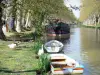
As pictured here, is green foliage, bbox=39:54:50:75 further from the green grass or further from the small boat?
the small boat

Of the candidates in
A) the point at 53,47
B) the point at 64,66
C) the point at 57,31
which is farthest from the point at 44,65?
the point at 57,31

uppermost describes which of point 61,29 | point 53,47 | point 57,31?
point 53,47

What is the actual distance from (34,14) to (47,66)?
7709 mm

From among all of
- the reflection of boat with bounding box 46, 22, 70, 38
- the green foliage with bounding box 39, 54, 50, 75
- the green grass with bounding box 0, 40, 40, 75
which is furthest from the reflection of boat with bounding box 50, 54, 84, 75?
the reflection of boat with bounding box 46, 22, 70, 38

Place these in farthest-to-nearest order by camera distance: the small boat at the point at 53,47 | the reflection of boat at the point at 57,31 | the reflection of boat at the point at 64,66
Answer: the reflection of boat at the point at 57,31
the small boat at the point at 53,47
the reflection of boat at the point at 64,66

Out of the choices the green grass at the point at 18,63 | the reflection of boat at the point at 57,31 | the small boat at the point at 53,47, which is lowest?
the reflection of boat at the point at 57,31

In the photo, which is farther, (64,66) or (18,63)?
(64,66)

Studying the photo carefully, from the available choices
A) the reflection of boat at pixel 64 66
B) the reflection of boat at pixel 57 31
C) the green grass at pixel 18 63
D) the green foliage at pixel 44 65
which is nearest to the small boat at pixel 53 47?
the green grass at pixel 18 63

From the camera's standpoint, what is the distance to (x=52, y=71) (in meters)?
14.9

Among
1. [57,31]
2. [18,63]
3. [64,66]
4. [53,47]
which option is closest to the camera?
[18,63]

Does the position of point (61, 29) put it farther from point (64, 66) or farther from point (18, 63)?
point (18, 63)

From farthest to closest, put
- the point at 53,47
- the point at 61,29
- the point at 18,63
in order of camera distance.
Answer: the point at 61,29
the point at 53,47
the point at 18,63

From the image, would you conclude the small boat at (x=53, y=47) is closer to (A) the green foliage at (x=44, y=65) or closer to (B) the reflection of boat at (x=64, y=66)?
(B) the reflection of boat at (x=64, y=66)

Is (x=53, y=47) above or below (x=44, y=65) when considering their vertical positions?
below
